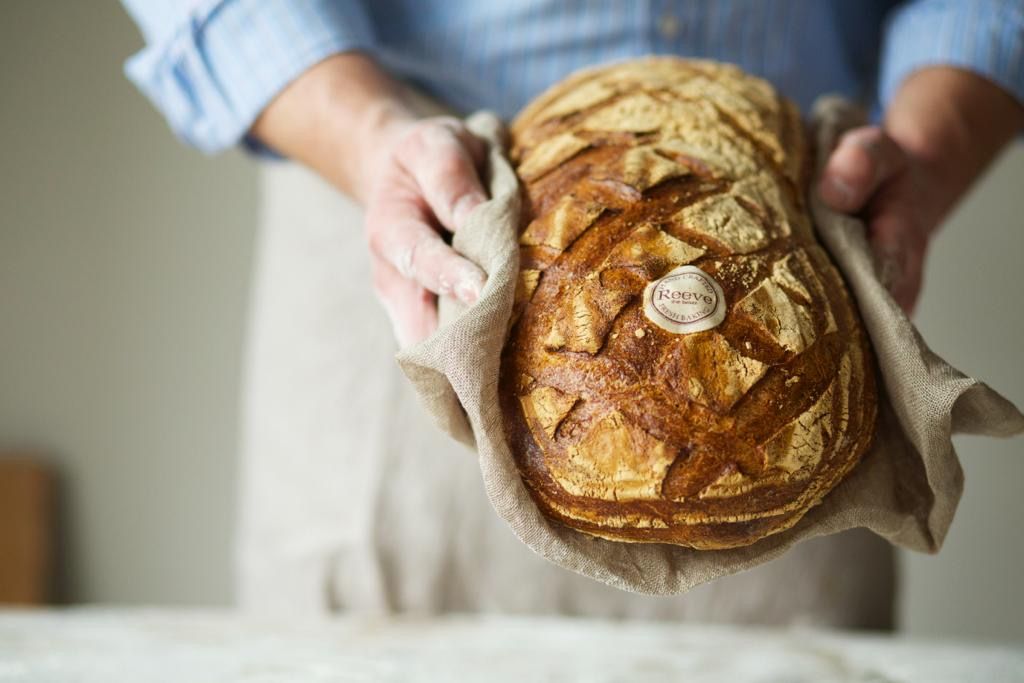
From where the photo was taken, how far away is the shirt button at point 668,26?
3.19 ft

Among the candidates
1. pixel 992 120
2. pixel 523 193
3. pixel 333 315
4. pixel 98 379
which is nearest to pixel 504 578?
pixel 333 315

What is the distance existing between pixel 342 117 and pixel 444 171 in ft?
0.67

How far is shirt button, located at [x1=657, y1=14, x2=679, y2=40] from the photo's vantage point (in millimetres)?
972

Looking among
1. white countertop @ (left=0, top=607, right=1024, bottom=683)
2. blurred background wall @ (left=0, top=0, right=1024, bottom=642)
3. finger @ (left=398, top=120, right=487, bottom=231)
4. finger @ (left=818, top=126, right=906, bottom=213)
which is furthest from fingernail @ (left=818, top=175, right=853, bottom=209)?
blurred background wall @ (left=0, top=0, right=1024, bottom=642)

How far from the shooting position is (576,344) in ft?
1.83

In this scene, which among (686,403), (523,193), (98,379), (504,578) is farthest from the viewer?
(98,379)

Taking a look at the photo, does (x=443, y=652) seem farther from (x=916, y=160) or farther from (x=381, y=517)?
(x=916, y=160)

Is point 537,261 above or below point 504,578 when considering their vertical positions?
above

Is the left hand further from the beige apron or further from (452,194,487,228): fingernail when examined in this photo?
the beige apron

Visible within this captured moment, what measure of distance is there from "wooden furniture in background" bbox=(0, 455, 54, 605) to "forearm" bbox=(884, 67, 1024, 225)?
198 centimetres

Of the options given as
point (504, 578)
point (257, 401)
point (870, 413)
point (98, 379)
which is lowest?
point (98, 379)

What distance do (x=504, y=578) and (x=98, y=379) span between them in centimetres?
145

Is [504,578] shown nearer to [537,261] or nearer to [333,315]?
[333,315]

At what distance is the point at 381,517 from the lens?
1.14 m
